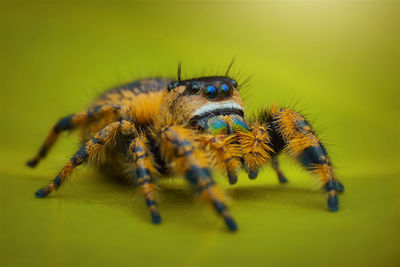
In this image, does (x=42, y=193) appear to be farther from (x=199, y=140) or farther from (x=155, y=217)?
(x=199, y=140)

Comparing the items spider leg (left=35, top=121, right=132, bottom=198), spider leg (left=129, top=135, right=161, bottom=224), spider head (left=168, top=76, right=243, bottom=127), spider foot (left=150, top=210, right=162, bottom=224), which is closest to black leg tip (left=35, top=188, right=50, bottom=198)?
spider leg (left=35, top=121, right=132, bottom=198)

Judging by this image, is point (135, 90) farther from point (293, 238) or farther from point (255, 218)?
point (293, 238)

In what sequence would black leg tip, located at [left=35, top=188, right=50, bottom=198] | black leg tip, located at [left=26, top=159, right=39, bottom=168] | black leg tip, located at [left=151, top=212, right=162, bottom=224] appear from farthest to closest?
black leg tip, located at [left=26, top=159, right=39, bottom=168] → black leg tip, located at [left=35, top=188, right=50, bottom=198] → black leg tip, located at [left=151, top=212, right=162, bottom=224]

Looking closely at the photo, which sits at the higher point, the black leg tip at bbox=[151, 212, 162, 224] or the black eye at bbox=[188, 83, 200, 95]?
the black eye at bbox=[188, 83, 200, 95]

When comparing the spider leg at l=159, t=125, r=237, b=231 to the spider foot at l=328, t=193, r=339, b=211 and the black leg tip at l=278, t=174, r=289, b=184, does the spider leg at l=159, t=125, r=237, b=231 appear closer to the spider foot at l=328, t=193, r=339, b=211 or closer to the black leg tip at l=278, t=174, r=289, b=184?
the spider foot at l=328, t=193, r=339, b=211

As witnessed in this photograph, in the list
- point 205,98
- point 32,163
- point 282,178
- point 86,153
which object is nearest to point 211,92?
point 205,98

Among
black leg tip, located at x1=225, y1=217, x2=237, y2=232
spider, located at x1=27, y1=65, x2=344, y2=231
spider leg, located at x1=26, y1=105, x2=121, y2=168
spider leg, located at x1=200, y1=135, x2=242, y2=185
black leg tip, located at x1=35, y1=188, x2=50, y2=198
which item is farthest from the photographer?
spider leg, located at x1=26, y1=105, x2=121, y2=168

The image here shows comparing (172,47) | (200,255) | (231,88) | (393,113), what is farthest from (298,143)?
(172,47)
